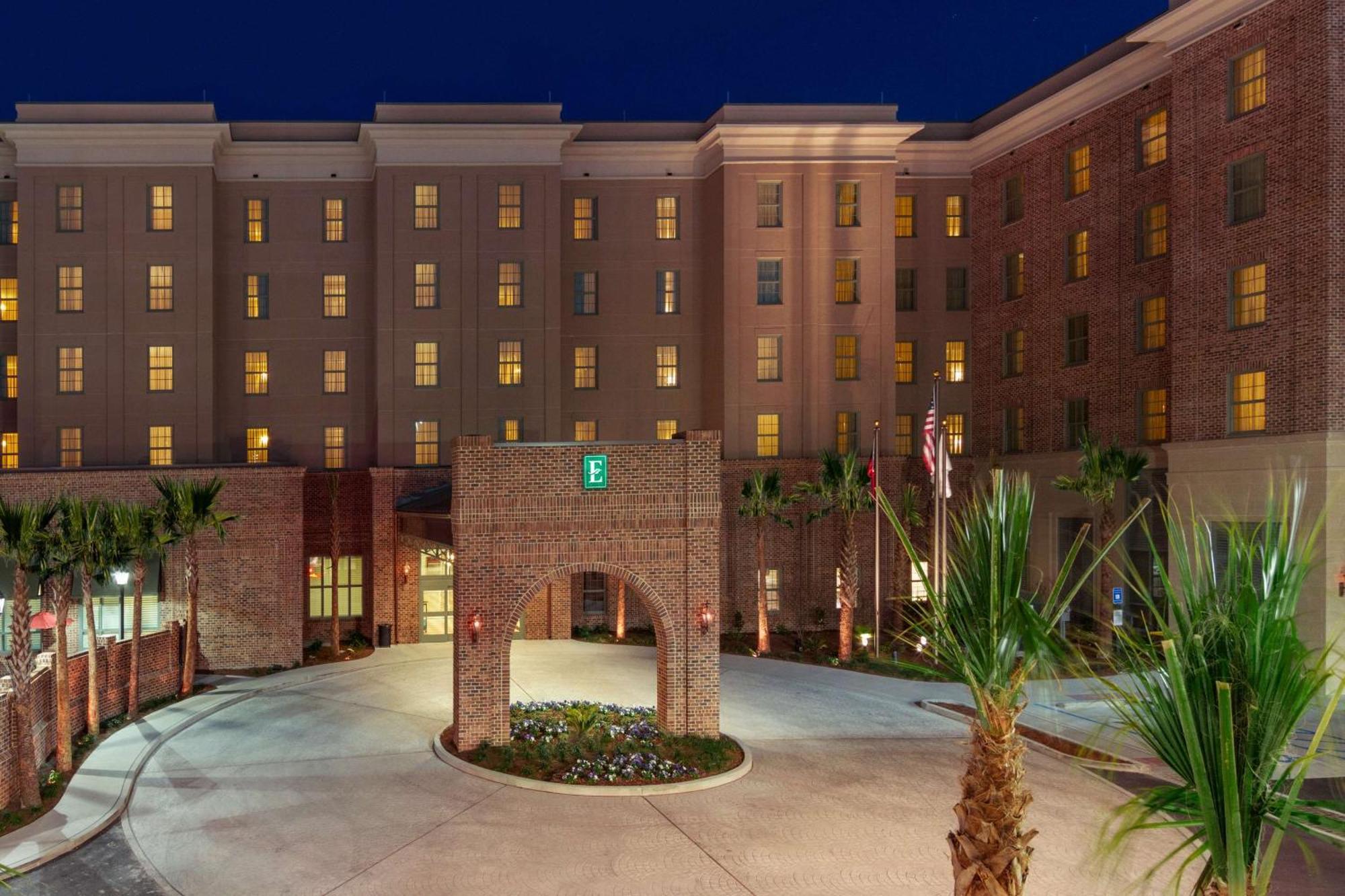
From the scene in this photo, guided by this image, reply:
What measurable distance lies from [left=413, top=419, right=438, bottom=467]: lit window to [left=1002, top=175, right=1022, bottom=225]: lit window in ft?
75.8

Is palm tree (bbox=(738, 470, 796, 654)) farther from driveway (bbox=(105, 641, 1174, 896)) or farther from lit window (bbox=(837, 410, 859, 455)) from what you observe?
driveway (bbox=(105, 641, 1174, 896))

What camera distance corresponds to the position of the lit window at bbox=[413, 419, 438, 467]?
37312mm

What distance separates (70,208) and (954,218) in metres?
33.3

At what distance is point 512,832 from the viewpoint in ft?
53.1

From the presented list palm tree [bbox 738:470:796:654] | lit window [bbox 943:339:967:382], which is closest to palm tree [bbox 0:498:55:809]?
palm tree [bbox 738:470:796:654]

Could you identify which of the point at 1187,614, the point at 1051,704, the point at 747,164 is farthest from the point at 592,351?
the point at 1187,614

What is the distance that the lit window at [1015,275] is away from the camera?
125 feet

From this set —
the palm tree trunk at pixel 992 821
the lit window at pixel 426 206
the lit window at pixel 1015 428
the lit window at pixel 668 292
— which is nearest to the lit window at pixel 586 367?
the lit window at pixel 668 292

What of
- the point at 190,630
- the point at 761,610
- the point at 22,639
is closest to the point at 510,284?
the point at 761,610

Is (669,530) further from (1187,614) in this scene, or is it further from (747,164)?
(747,164)

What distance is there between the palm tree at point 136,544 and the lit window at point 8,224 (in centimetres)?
1867

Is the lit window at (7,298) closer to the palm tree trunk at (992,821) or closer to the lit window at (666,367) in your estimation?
the lit window at (666,367)

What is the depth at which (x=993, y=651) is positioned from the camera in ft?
23.5

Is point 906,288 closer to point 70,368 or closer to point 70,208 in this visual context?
point 70,208
